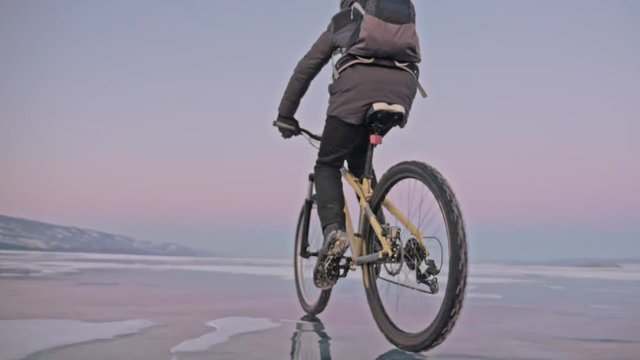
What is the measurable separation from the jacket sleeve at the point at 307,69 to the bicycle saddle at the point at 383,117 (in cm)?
49

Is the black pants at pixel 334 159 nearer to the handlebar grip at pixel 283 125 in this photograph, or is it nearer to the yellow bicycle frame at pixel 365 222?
the yellow bicycle frame at pixel 365 222

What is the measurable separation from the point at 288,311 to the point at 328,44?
6.88 ft

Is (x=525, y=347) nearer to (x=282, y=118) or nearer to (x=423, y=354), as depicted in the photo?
(x=423, y=354)


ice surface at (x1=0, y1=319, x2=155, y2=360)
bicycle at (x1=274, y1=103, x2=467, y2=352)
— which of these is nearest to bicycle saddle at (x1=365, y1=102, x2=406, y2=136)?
bicycle at (x1=274, y1=103, x2=467, y2=352)

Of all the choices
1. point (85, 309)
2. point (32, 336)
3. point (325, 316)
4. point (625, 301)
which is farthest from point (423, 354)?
point (625, 301)

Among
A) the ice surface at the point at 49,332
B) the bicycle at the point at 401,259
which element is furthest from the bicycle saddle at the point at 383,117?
the ice surface at the point at 49,332

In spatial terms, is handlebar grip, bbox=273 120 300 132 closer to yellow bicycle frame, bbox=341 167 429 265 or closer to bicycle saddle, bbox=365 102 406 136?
yellow bicycle frame, bbox=341 167 429 265

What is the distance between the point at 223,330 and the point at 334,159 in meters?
1.21

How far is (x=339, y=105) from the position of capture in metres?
3.67

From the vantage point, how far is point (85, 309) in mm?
4695

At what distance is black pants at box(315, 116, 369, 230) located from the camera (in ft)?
12.4

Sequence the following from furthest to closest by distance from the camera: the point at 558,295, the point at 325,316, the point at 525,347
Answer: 1. the point at 558,295
2. the point at 325,316
3. the point at 525,347

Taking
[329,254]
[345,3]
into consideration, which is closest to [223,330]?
[329,254]

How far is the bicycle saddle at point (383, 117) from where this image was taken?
141 inches
